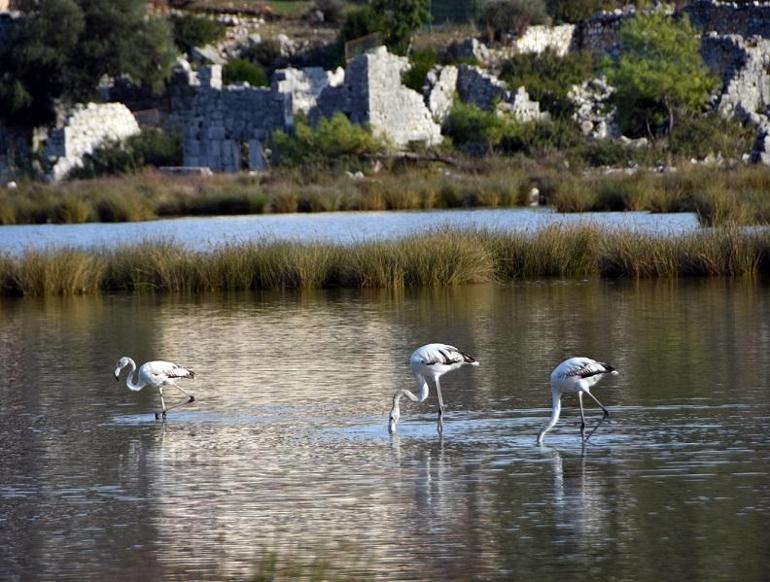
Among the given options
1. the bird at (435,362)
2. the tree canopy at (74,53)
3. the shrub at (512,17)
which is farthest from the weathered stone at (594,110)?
the bird at (435,362)

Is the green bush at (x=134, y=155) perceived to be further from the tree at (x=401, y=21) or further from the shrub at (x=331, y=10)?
the shrub at (x=331, y=10)

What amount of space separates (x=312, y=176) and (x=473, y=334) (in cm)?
2507

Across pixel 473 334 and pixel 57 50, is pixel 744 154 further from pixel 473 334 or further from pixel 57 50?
pixel 473 334

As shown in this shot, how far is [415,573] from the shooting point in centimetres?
854

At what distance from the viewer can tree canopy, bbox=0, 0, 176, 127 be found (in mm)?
53219

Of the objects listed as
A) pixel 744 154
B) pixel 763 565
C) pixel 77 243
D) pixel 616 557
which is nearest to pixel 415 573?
pixel 616 557

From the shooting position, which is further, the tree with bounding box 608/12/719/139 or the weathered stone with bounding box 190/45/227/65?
the weathered stone with bounding box 190/45/227/65

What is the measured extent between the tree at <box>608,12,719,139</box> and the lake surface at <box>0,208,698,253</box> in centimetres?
1536

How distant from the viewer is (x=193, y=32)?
208 feet

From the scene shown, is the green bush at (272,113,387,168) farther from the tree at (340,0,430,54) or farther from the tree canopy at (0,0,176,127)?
the tree at (340,0,430,54)

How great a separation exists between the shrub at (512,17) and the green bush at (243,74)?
8019 millimetres

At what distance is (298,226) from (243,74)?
82.7 ft

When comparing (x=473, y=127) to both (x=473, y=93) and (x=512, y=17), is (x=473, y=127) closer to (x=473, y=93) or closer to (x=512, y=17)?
(x=473, y=93)

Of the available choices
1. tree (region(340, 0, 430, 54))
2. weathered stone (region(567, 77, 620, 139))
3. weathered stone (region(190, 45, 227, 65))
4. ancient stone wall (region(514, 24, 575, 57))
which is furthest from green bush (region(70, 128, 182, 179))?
ancient stone wall (region(514, 24, 575, 57))
